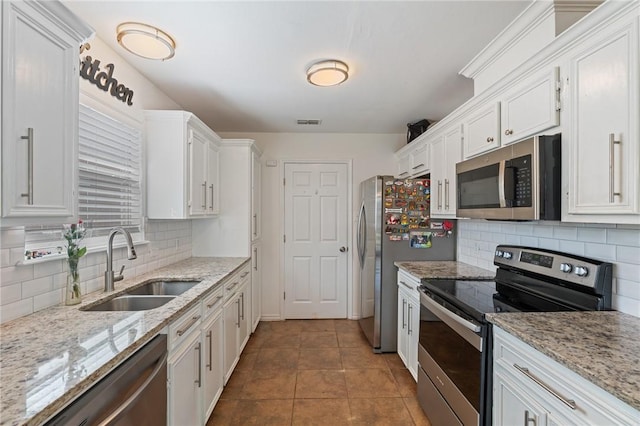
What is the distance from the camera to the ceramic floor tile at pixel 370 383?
238cm

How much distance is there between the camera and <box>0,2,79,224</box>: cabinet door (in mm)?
988

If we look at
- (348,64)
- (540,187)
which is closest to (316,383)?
(540,187)

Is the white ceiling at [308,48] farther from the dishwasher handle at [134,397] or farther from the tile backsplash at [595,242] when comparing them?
the dishwasher handle at [134,397]

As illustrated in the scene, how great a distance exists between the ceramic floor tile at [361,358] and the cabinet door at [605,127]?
7.01 feet

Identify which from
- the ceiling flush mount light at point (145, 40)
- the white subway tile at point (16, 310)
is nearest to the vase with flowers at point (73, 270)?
the white subway tile at point (16, 310)

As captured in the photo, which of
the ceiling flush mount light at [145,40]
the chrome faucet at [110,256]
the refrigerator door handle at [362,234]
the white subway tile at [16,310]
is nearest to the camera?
the white subway tile at [16,310]

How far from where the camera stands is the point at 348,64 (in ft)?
7.07

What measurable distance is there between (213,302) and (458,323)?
1543 millimetres

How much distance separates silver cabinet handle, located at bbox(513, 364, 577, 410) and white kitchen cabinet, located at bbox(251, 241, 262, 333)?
8.78ft

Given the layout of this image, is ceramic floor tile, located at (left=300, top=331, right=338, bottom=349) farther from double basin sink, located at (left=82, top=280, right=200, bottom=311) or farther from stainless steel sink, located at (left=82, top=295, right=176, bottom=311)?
stainless steel sink, located at (left=82, top=295, right=176, bottom=311)

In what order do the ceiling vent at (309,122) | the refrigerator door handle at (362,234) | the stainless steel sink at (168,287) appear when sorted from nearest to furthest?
the stainless steel sink at (168,287) → the refrigerator door handle at (362,234) → the ceiling vent at (309,122)

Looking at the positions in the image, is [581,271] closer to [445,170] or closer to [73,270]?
[445,170]

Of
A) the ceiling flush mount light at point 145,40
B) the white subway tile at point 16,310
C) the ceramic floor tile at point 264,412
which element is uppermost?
the ceiling flush mount light at point 145,40

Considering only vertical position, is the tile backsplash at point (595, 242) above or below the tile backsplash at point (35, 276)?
above
